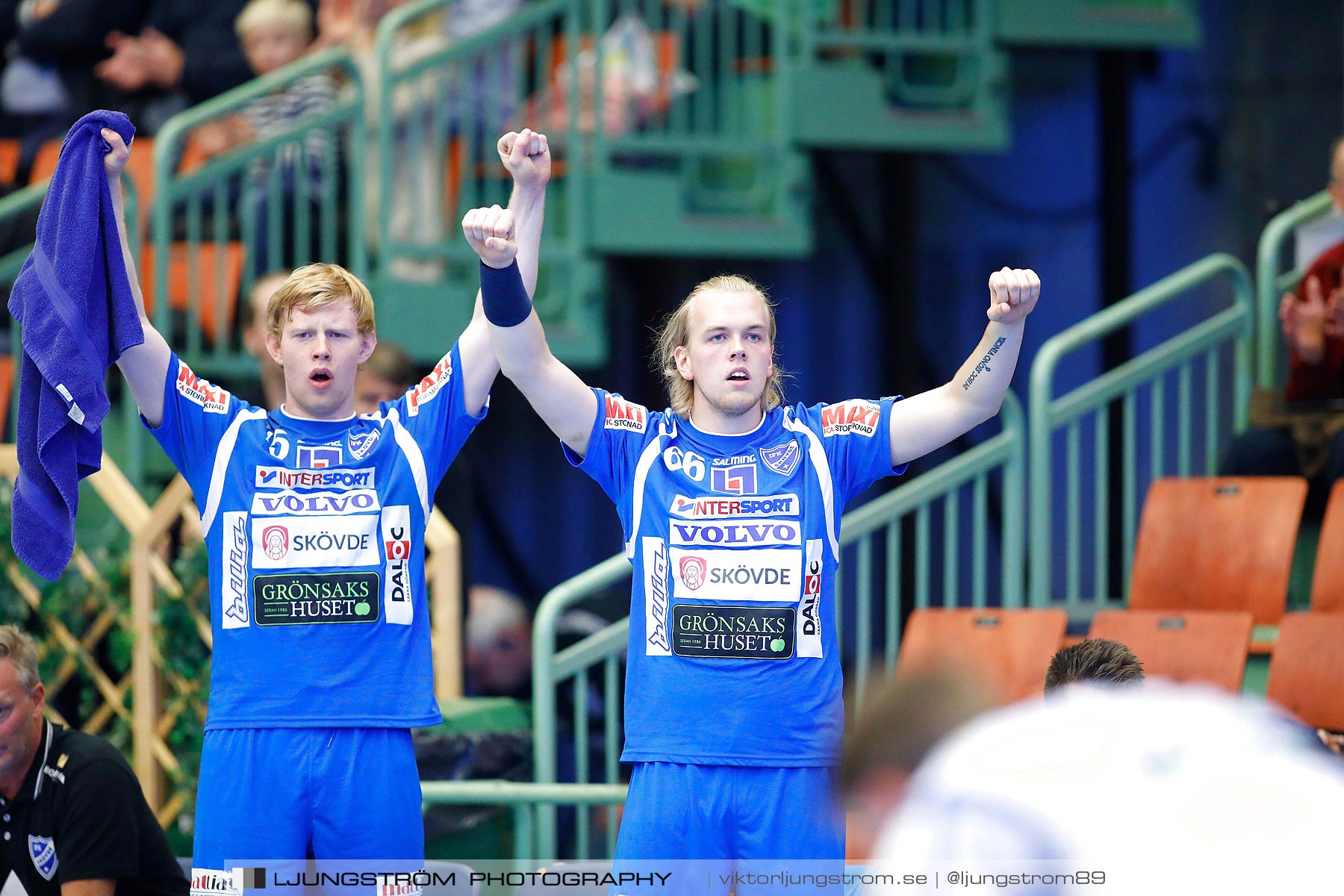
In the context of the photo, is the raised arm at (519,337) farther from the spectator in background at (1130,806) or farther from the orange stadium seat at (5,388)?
the orange stadium seat at (5,388)

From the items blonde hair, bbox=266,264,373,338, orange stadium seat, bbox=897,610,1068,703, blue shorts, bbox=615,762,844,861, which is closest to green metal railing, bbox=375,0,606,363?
orange stadium seat, bbox=897,610,1068,703

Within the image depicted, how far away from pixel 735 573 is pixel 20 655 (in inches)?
75.1

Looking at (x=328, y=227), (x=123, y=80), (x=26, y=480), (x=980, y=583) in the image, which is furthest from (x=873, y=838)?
(x=123, y=80)

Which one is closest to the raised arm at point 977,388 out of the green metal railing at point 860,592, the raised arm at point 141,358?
the green metal railing at point 860,592

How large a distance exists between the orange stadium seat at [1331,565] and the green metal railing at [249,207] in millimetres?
3678

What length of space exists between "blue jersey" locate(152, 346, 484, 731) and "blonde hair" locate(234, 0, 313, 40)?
419cm

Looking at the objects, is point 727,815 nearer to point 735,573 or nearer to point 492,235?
point 735,573

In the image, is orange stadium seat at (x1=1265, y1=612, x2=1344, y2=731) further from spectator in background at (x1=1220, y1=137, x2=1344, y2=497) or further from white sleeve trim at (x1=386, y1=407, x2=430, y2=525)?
white sleeve trim at (x1=386, y1=407, x2=430, y2=525)

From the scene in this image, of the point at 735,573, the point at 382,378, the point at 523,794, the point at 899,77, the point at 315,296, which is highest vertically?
the point at 899,77

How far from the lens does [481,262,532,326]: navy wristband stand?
3461mm

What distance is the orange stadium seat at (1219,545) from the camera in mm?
5691

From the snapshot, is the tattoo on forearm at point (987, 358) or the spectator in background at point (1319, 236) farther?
the spectator in background at point (1319, 236)

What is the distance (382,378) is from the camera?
5590mm

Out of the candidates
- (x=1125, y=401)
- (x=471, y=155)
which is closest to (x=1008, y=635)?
(x=1125, y=401)
